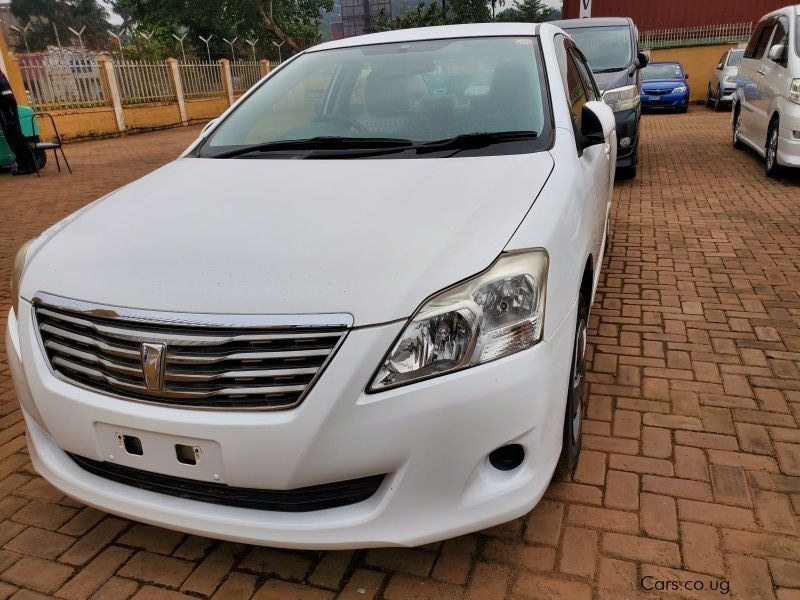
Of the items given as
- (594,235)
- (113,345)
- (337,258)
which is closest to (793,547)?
(594,235)

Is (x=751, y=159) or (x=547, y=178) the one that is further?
(x=751, y=159)

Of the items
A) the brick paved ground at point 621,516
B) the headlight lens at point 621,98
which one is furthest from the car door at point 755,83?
the brick paved ground at point 621,516

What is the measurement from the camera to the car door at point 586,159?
270cm

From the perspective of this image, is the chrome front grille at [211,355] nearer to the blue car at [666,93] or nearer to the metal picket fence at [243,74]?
the blue car at [666,93]

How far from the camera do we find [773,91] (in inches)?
286

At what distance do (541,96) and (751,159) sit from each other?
765cm

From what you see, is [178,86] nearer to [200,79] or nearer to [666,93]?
[200,79]

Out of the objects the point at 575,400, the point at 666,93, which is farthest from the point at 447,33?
the point at 666,93

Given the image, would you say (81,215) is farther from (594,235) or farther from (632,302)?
(632,302)

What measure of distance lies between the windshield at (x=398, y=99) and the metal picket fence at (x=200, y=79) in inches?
707

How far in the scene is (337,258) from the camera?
179 centimetres

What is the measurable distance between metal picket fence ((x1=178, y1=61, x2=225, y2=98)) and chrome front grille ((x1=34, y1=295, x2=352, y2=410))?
64.2 ft

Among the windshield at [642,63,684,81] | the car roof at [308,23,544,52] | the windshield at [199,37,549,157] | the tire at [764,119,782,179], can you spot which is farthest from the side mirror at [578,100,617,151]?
the windshield at [642,63,684,81]

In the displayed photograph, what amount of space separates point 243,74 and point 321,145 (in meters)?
22.2
